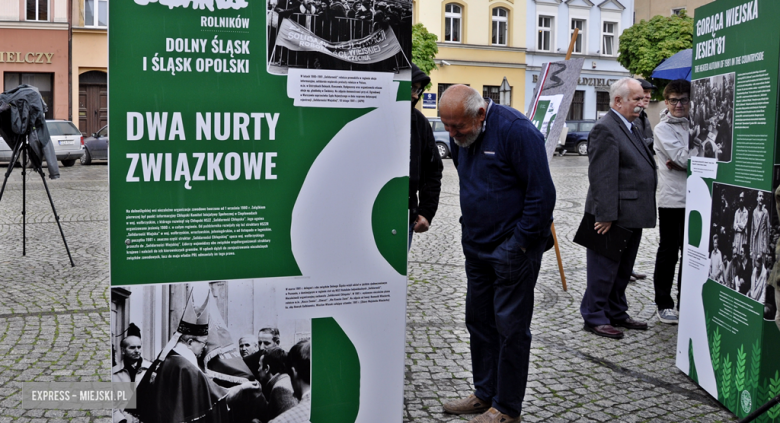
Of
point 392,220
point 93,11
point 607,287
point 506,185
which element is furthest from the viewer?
point 93,11

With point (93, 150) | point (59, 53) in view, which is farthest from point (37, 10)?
point (93, 150)

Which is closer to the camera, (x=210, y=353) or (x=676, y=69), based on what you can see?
(x=210, y=353)

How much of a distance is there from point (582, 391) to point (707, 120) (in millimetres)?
1715

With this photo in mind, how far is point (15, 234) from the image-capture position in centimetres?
1009

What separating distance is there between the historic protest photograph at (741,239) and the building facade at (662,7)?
131 ft

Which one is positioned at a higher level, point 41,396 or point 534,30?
point 534,30

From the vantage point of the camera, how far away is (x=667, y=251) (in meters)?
6.07

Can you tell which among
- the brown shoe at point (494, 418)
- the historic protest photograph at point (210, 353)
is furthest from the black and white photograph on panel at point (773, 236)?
the historic protest photograph at point (210, 353)

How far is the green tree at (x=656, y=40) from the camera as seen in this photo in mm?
35312

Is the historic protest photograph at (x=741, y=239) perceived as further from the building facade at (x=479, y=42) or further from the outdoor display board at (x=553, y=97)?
the building facade at (x=479, y=42)

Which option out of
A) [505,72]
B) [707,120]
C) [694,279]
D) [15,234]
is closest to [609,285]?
[694,279]

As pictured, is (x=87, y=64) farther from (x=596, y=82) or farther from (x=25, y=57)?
(x=596, y=82)

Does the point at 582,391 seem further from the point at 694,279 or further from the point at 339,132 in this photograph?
the point at 339,132

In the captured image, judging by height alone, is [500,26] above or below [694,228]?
above
